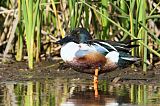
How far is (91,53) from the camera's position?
7562mm

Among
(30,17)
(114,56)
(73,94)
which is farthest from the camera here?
(30,17)

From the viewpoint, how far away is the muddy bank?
8.38 meters

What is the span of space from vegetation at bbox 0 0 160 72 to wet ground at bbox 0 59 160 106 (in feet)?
0.87

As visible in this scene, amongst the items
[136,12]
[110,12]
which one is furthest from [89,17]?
[136,12]

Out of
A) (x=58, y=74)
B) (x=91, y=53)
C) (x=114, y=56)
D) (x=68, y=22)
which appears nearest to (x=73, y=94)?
(x=91, y=53)

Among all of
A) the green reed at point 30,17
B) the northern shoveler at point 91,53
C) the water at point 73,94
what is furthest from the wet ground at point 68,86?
the green reed at point 30,17

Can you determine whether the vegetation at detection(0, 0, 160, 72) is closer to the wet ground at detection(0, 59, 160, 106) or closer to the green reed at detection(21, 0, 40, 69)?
the green reed at detection(21, 0, 40, 69)

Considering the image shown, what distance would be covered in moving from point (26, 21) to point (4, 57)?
1.02m

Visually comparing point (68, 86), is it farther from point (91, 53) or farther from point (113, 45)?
point (113, 45)

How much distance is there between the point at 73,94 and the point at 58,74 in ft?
5.74

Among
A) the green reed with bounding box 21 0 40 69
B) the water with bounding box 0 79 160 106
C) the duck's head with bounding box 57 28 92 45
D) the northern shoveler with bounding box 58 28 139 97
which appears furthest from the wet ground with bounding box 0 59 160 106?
the duck's head with bounding box 57 28 92 45

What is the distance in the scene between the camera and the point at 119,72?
29.7 ft

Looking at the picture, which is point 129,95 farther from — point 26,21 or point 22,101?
point 26,21

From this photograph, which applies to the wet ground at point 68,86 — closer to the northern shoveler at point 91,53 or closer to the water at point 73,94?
the water at point 73,94
